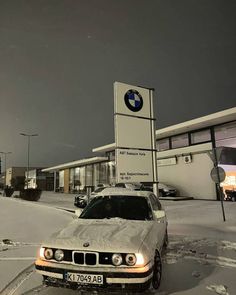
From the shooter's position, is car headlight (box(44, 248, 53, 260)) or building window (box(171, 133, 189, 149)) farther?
building window (box(171, 133, 189, 149))

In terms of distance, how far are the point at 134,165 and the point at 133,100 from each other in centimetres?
240

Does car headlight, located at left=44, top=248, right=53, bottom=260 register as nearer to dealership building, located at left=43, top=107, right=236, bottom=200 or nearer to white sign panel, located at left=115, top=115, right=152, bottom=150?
white sign panel, located at left=115, top=115, right=152, bottom=150

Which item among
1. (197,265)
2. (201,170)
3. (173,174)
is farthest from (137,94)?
(173,174)

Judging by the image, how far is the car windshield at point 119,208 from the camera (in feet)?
17.9

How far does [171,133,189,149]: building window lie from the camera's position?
2742 centimetres

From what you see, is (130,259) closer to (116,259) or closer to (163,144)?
(116,259)

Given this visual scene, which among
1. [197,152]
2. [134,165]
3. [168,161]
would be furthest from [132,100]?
[168,161]

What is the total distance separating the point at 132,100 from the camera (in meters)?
10.5

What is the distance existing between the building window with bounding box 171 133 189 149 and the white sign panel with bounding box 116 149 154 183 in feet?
57.7

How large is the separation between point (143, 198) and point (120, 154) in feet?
12.8

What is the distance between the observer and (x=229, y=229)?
9930 millimetres

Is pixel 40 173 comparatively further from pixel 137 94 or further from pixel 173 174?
pixel 137 94

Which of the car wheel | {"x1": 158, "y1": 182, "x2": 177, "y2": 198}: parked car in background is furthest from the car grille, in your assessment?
{"x1": 158, "y1": 182, "x2": 177, "y2": 198}: parked car in background

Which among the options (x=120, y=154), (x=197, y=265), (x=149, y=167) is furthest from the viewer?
(x=149, y=167)
